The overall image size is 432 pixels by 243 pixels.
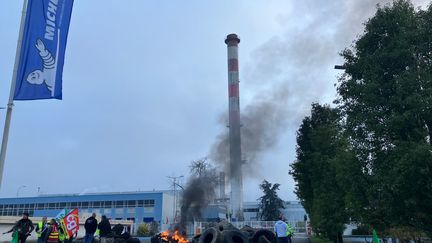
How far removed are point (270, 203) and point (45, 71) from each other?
84.2 meters

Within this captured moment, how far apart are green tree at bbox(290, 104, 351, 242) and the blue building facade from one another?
43970 millimetres

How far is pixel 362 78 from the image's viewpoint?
15.0m

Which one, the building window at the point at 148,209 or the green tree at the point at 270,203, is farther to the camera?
the green tree at the point at 270,203

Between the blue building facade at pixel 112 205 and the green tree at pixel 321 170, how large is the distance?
1731 inches

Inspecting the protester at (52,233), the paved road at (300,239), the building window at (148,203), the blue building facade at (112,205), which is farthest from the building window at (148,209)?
the protester at (52,233)

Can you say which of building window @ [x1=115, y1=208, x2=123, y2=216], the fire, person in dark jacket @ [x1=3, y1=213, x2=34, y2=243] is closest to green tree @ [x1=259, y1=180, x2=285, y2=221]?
building window @ [x1=115, y1=208, x2=123, y2=216]

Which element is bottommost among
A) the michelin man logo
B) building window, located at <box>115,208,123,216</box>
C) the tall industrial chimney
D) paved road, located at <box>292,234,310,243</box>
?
paved road, located at <box>292,234,310,243</box>

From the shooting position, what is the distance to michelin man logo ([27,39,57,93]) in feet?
32.6

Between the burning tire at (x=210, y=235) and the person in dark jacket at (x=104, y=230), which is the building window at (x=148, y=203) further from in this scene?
the burning tire at (x=210, y=235)

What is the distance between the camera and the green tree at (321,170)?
23.8 m

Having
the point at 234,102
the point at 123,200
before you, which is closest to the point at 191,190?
the point at 234,102

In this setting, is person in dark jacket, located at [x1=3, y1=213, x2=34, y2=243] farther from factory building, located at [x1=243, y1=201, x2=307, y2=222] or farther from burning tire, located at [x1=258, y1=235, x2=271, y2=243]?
factory building, located at [x1=243, y1=201, x2=307, y2=222]

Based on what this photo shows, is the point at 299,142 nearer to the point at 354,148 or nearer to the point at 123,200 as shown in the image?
the point at 354,148

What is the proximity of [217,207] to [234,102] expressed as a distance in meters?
19.8
